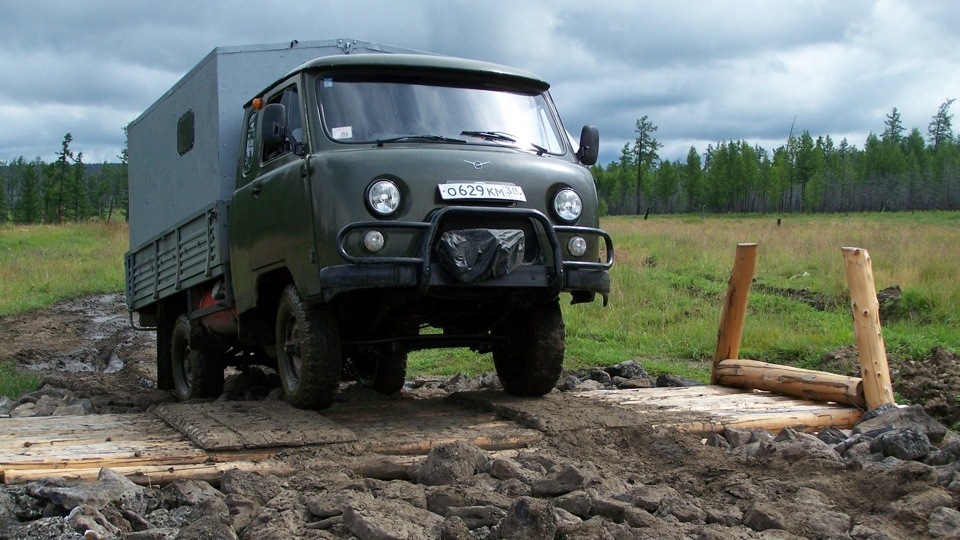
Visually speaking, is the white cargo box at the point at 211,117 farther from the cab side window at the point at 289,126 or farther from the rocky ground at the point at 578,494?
the rocky ground at the point at 578,494

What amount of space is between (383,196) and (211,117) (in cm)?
297

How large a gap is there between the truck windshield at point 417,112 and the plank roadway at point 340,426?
189cm

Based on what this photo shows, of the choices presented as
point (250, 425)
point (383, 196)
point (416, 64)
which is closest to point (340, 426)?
point (250, 425)

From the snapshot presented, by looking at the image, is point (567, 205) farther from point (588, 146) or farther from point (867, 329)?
point (867, 329)

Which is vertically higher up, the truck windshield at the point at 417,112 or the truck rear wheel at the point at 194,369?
the truck windshield at the point at 417,112

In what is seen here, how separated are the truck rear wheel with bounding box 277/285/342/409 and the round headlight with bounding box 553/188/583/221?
5.57 ft

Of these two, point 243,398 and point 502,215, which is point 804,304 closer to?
point 243,398

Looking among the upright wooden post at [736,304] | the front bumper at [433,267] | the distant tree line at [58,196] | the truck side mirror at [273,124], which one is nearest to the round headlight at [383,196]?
the front bumper at [433,267]

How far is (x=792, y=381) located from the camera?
811 cm

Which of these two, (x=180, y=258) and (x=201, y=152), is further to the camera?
(x=180, y=258)

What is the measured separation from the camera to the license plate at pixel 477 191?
20.8 ft

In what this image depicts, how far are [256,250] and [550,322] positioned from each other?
7.30 feet

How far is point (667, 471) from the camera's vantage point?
5.50 m

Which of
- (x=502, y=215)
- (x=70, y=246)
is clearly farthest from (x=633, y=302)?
(x=70, y=246)
